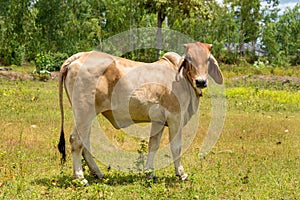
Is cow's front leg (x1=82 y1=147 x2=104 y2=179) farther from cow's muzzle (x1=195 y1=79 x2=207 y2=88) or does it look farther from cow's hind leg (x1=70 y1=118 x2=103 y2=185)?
cow's muzzle (x1=195 y1=79 x2=207 y2=88)

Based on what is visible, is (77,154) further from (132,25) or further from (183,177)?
(132,25)

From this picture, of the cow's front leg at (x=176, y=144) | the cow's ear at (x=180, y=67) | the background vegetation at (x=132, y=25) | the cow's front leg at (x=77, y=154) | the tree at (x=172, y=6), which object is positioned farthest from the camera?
the background vegetation at (x=132, y=25)

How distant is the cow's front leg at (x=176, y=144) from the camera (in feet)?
22.6

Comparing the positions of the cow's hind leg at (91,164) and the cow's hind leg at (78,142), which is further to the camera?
the cow's hind leg at (91,164)

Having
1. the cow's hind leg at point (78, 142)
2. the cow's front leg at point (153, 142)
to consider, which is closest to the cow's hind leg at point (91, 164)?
the cow's hind leg at point (78, 142)

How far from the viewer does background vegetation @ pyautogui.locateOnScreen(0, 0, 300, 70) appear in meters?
32.4

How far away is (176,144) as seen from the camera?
274 inches

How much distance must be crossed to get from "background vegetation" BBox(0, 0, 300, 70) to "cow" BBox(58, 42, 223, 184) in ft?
60.9

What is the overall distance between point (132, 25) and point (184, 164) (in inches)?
1238

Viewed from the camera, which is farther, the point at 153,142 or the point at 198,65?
the point at 153,142

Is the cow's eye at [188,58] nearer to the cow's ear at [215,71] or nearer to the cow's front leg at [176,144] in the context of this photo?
the cow's ear at [215,71]

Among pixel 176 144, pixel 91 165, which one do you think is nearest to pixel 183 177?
pixel 176 144

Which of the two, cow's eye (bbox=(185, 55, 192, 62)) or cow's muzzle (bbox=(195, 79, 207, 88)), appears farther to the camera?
cow's eye (bbox=(185, 55, 192, 62))

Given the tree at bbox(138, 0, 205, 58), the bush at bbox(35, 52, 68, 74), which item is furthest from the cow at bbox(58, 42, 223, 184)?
the tree at bbox(138, 0, 205, 58)
